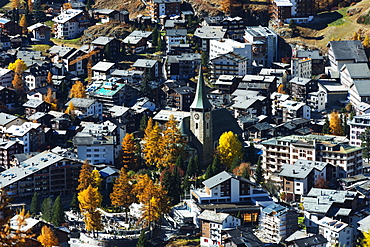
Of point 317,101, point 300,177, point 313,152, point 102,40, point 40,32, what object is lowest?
point 300,177

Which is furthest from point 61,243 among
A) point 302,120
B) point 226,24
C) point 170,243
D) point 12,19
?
point 12,19

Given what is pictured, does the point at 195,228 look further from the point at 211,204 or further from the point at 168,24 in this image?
the point at 168,24

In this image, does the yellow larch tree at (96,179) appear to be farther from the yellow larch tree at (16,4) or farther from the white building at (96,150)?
the yellow larch tree at (16,4)

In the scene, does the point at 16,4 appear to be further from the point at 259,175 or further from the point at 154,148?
the point at 259,175

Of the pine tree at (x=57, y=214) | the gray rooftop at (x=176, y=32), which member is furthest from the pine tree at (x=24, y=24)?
the pine tree at (x=57, y=214)

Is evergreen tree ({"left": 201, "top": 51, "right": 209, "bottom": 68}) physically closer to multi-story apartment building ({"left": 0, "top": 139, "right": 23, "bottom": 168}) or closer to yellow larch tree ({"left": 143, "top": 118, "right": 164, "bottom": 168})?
yellow larch tree ({"left": 143, "top": 118, "right": 164, "bottom": 168})

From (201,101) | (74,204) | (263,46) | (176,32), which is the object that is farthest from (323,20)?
(74,204)
